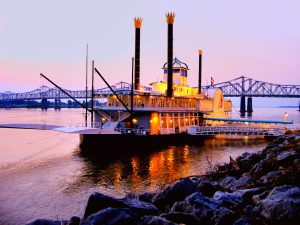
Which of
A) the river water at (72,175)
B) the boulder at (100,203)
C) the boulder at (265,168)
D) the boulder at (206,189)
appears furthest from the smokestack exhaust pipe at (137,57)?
the boulder at (100,203)

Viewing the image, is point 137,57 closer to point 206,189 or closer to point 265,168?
point 265,168

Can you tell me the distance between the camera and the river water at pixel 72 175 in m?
17.5

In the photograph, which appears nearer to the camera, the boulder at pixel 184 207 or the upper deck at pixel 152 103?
the boulder at pixel 184 207

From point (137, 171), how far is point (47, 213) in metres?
11.6

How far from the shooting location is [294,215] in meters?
6.30

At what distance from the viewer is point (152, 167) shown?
28969mm

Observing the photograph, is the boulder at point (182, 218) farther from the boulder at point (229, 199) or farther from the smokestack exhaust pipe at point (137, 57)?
the smokestack exhaust pipe at point (137, 57)

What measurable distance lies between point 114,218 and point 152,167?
22152mm

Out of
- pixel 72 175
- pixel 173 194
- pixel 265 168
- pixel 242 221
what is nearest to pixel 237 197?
pixel 242 221

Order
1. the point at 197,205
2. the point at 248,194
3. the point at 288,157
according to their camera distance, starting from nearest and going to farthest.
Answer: the point at 197,205 < the point at 248,194 < the point at 288,157

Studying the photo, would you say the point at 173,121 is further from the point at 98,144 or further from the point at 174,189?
the point at 174,189

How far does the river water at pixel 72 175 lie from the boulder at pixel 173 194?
383 cm

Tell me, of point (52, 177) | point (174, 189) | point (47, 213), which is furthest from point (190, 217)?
point (52, 177)

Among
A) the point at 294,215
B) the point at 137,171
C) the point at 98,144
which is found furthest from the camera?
the point at 98,144
